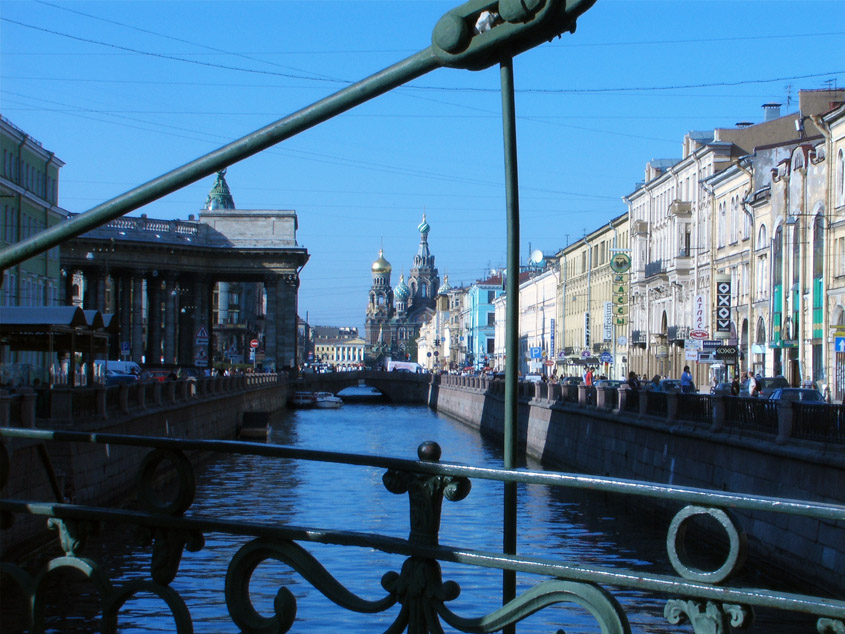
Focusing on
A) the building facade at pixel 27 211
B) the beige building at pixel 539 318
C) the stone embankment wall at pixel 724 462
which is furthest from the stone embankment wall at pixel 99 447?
the beige building at pixel 539 318

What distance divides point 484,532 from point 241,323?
125 meters

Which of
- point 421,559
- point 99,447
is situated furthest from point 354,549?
point 421,559

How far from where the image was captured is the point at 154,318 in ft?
294

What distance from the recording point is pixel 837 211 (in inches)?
1565

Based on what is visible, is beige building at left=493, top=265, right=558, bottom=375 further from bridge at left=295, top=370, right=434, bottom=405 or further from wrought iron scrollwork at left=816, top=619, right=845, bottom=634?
wrought iron scrollwork at left=816, top=619, right=845, bottom=634

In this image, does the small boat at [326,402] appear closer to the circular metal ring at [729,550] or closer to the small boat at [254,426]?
the small boat at [254,426]

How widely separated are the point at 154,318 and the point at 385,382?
107ft

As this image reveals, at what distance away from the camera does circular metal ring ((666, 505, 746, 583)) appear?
114 inches

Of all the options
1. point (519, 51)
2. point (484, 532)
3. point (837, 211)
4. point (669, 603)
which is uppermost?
point (837, 211)

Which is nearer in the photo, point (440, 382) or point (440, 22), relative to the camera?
point (440, 22)

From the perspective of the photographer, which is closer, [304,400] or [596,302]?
[596,302]

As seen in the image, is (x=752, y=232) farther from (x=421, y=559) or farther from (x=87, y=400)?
(x=421, y=559)

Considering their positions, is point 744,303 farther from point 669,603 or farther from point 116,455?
point 669,603

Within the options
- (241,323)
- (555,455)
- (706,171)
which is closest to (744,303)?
(706,171)
